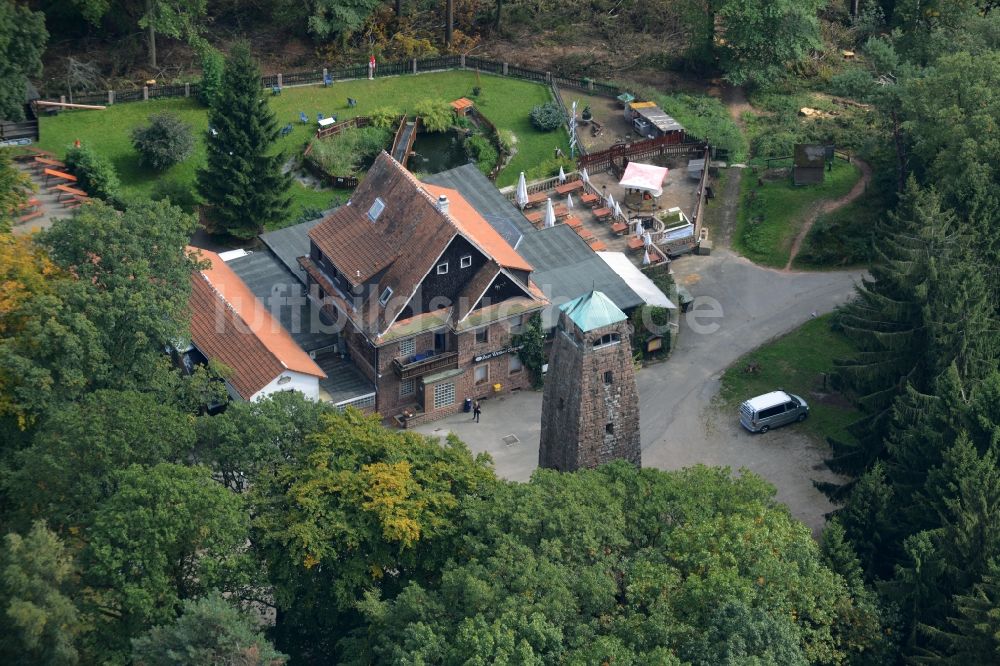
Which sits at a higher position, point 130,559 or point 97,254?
point 97,254

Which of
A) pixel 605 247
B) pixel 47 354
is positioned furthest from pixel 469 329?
pixel 47 354

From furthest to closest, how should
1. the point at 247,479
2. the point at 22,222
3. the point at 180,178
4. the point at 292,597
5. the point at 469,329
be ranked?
the point at 180,178, the point at 22,222, the point at 469,329, the point at 247,479, the point at 292,597

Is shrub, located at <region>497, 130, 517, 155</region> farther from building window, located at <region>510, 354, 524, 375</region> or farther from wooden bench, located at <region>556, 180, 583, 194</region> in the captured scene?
building window, located at <region>510, 354, 524, 375</region>

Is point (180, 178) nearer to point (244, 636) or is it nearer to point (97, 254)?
point (97, 254)

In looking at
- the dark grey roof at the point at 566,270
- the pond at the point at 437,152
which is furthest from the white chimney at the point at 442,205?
the pond at the point at 437,152

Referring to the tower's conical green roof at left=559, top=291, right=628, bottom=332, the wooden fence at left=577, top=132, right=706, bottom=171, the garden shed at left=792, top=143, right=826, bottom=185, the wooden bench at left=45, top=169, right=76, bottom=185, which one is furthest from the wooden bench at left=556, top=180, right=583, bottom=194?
the tower's conical green roof at left=559, top=291, right=628, bottom=332

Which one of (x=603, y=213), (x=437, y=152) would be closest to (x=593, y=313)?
(x=603, y=213)

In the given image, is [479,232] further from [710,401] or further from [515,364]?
[710,401]
